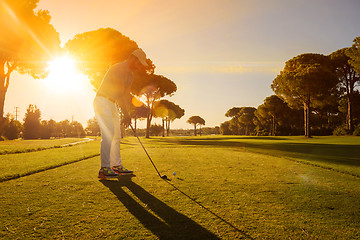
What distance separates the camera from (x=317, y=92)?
31.2m

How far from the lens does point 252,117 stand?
298ft

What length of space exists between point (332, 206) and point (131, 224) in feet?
8.60

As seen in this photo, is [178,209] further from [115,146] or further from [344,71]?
[344,71]

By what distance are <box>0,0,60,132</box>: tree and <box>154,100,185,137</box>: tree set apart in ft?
144

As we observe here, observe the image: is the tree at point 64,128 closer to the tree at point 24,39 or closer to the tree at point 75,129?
the tree at point 75,129

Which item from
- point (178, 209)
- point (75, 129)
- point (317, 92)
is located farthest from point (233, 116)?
point (178, 209)

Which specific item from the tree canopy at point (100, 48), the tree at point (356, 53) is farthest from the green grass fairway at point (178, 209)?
the tree at point (356, 53)

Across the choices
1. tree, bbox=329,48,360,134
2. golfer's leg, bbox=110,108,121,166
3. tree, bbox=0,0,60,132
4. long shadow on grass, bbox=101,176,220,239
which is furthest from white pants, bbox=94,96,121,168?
tree, bbox=329,48,360,134

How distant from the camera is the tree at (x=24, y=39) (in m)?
19.1

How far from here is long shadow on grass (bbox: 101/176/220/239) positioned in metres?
1.94

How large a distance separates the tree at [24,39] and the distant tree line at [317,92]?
110ft

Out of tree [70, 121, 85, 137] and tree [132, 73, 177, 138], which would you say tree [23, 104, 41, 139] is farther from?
tree [132, 73, 177, 138]

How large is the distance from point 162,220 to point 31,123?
91176mm

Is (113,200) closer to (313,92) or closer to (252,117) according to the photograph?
(313,92)
